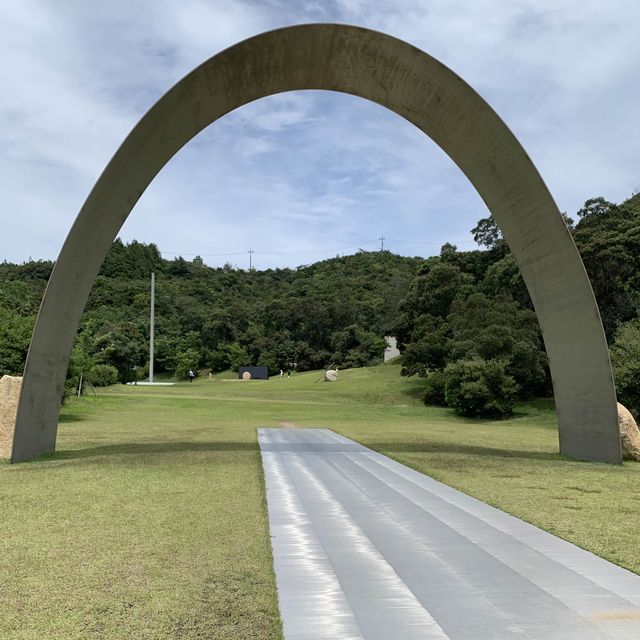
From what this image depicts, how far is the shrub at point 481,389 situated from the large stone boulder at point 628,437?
54.1 feet

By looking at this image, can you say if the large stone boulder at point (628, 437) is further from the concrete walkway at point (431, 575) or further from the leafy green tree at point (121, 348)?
the leafy green tree at point (121, 348)

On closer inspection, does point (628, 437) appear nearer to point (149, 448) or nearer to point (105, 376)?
point (149, 448)

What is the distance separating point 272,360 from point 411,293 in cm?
2111

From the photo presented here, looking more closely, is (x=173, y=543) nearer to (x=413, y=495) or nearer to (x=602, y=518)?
(x=413, y=495)

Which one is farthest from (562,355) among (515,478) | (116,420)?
(116,420)

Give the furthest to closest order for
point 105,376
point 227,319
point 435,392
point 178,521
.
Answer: point 227,319, point 105,376, point 435,392, point 178,521

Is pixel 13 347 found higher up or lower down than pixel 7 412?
higher up

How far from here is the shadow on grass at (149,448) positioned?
35.1 ft

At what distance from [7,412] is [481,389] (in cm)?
2142

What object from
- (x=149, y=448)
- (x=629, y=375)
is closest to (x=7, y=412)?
(x=149, y=448)

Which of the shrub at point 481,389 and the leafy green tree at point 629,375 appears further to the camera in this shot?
the shrub at point 481,389

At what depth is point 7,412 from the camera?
34.5ft

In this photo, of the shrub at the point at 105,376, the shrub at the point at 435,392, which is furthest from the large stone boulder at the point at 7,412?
the shrub at the point at 105,376

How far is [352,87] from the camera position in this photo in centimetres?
1117
